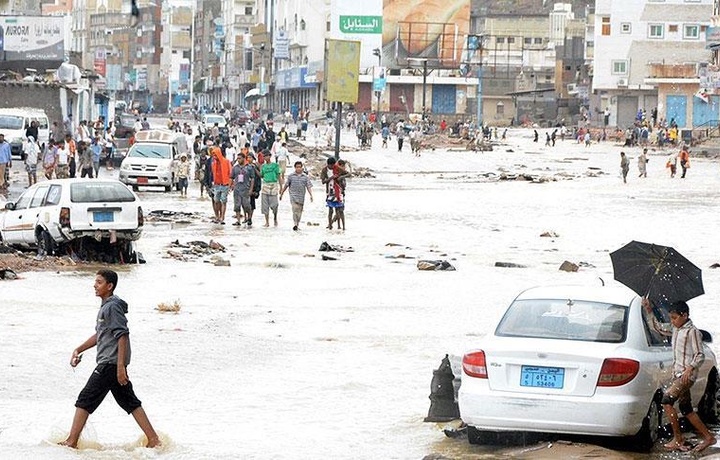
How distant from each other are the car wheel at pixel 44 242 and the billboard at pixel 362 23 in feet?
346

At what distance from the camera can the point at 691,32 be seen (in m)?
120

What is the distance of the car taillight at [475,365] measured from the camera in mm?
10492

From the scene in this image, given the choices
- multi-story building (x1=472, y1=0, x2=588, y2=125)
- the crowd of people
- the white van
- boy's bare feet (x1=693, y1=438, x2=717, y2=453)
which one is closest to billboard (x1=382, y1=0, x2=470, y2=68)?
multi-story building (x1=472, y1=0, x2=588, y2=125)

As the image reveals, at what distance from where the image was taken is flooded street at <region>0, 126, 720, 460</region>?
38.9 feet

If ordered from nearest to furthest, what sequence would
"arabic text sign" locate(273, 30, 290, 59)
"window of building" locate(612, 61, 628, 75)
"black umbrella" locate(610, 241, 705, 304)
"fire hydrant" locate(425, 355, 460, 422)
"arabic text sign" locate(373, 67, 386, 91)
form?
"fire hydrant" locate(425, 355, 460, 422), "black umbrella" locate(610, 241, 705, 304), "window of building" locate(612, 61, 628, 75), "arabic text sign" locate(373, 67, 386, 91), "arabic text sign" locate(273, 30, 290, 59)

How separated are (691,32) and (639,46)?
4.55m

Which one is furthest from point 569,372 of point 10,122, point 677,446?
point 10,122

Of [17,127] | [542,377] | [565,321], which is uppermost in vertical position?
[565,321]

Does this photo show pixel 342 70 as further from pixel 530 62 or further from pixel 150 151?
pixel 530 62

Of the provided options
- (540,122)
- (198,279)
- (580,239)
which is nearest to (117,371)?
(198,279)

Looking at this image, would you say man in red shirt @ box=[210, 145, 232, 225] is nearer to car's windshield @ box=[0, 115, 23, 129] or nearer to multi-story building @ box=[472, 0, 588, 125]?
car's windshield @ box=[0, 115, 23, 129]

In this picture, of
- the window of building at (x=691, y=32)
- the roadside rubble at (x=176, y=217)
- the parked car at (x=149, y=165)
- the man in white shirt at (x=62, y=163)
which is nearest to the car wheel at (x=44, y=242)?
the roadside rubble at (x=176, y=217)

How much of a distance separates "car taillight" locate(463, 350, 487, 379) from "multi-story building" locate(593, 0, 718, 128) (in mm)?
104008

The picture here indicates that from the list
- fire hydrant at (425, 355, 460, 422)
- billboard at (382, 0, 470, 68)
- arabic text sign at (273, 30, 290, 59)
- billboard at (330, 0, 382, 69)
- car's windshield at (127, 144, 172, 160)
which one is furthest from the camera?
arabic text sign at (273, 30, 290, 59)
